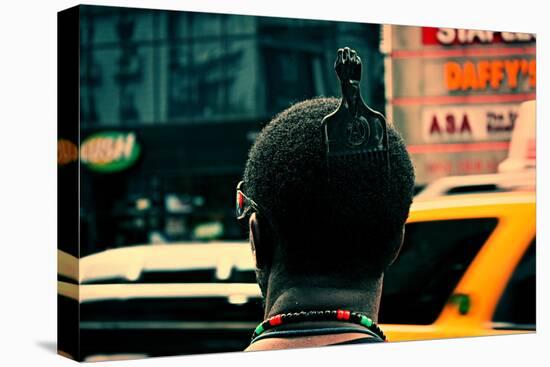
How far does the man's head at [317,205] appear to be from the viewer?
7.07 meters

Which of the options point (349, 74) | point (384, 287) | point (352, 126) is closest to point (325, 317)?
point (384, 287)

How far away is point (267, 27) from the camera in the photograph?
7797mm

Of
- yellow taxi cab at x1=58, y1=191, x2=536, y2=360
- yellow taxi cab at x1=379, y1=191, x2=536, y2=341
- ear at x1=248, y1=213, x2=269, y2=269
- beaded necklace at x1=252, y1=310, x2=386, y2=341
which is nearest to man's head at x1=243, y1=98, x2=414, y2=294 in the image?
ear at x1=248, y1=213, x2=269, y2=269

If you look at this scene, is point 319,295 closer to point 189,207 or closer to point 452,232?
point 189,207

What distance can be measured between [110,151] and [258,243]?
1186 mm

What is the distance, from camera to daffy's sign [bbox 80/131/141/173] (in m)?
7.08

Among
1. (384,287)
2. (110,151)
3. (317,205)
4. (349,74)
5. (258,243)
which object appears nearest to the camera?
(258,243)

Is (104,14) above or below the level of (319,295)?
above

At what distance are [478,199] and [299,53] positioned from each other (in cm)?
193

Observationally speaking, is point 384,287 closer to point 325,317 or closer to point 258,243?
point 325,317

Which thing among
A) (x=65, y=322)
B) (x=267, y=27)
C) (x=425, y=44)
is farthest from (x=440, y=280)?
(x=65, y=322)

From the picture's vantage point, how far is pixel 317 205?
734 cm

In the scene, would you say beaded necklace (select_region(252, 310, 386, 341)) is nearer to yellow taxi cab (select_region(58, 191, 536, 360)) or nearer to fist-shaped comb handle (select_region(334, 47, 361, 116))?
yellow taxi cab (select_region(58, 191, 536, 360))

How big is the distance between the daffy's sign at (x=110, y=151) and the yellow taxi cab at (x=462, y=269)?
2.25 meters
